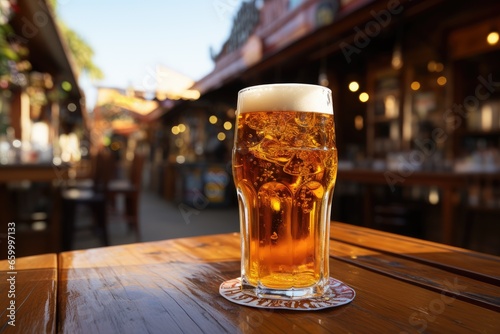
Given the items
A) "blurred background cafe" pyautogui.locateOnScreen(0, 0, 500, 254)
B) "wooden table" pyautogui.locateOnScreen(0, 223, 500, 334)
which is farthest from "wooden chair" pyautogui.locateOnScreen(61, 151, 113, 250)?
"wooden table" pyautogui.locateOnScreen(0, 223, 500, 334)

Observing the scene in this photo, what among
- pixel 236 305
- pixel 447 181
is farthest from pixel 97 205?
pixel 236 305

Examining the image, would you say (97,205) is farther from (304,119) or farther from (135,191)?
(304,119)

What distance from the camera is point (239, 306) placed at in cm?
57

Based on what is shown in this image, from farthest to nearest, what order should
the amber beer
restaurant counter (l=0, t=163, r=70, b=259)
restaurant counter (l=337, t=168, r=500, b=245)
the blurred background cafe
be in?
the blurred background cafe → restaurant counter (l=337, t=168, r=500, b=245) → restaurant counter (l=0, t=163, r=70, b=259) → the amber beer

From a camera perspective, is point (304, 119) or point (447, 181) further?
point (447, 181)

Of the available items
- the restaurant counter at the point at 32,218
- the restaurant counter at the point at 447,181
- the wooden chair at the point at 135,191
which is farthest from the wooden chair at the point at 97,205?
the restaurant counter at the point at 447,181

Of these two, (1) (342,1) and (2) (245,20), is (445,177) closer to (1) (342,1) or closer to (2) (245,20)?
(1) (342,1)

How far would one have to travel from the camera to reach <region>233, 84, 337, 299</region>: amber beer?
0.69 metres

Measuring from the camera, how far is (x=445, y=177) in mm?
3668

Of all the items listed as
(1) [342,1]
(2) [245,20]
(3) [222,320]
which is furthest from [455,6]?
(3) [222,320]

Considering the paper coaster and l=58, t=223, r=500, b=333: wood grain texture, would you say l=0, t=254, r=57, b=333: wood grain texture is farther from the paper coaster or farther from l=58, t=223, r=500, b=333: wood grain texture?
the paper coaster

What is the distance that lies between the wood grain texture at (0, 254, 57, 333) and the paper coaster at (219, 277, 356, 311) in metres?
0.25

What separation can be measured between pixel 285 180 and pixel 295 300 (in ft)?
0.67

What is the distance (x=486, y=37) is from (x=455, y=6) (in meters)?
0.55
